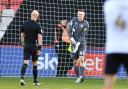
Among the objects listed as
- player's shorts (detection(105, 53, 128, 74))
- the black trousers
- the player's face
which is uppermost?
the player's face

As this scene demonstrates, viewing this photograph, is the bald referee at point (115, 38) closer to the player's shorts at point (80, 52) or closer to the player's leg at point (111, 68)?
the player's leg at point (111, 68)

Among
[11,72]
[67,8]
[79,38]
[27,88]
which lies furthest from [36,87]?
[67,8]

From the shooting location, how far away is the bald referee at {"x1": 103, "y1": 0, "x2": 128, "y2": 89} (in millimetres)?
6340

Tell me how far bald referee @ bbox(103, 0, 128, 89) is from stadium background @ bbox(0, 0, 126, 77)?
444 inches

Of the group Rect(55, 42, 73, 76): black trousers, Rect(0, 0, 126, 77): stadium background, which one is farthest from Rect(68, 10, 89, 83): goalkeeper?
Rect(55, 42, 73, 76): black trousers

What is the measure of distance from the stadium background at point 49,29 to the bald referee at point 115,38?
11.3 meters

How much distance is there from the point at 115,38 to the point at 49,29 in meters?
12.0

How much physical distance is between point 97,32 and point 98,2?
3.42 ft

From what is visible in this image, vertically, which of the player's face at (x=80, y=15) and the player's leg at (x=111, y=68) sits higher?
the player's face at (x=80, y=15)

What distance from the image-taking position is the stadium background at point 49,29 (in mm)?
17734

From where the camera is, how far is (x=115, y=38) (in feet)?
20.9

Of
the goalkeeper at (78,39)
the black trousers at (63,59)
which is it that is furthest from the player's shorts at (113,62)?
the black trousers at (63,59)

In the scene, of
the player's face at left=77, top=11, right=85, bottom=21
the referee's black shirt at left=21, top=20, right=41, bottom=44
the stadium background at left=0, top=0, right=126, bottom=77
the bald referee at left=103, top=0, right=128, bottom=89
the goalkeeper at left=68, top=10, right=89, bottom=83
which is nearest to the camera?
the bald referee at left=103, top=0, right=128, bottom=89

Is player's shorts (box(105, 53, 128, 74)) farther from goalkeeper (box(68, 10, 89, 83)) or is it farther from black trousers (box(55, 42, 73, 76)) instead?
black trousers (box(55, 42, 73, 76))
